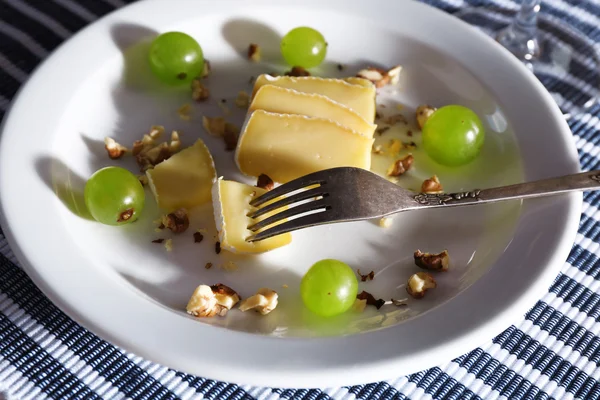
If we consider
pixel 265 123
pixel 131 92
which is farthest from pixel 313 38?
pixel 131 92

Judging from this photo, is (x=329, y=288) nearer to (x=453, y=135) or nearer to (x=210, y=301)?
(x=210, y=301)

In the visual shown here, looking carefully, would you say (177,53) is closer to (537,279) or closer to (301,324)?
(301,324)

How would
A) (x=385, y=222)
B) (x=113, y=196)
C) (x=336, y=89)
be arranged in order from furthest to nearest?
(x=336, y=89)
(x=385, y=222)
(x=113, y=196)

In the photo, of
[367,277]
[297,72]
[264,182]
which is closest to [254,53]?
[297,72]

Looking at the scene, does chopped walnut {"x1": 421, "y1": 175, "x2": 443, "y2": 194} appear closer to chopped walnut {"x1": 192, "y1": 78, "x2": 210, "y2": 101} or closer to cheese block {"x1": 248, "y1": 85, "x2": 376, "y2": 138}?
cheese block {"x1": 248, "y1": 85, "x2": 376, "y2": 138}

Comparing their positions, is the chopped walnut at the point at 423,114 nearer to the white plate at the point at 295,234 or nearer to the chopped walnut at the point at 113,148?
the white plate at the point at 295,234

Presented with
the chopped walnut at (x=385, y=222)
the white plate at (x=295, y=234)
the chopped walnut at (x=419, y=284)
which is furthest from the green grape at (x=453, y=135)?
the chopped walnut at (x=419, y=284)
